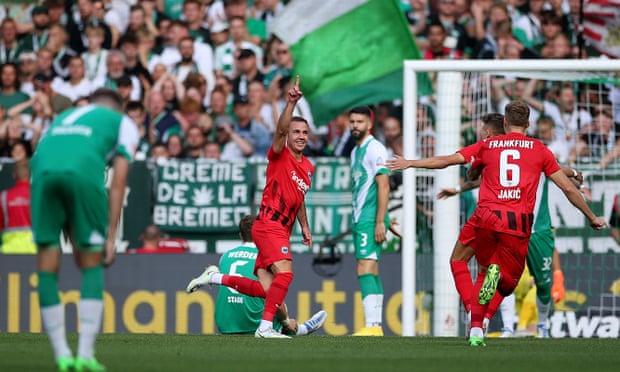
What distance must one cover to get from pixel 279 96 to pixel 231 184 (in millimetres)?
2322

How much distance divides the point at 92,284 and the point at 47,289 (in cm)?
30

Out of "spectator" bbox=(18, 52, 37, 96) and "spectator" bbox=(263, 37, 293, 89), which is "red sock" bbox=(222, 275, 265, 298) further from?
"spectator" bbox=(18, 52, 37, 96)

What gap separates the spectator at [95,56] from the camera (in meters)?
19.6

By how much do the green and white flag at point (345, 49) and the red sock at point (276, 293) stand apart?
6.52 metres

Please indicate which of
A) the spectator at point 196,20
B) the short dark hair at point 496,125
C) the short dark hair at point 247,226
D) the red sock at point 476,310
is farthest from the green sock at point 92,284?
the spectator at point 196,20

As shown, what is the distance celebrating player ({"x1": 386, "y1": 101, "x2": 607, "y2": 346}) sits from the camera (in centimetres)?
1127

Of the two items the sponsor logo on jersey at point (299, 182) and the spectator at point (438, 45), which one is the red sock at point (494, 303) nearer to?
the sponsor logo on jersey at point (299, 182)

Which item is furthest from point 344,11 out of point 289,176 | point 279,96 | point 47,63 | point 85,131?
point 85,131

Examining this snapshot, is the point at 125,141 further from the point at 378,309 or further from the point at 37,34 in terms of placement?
the point at 37,34

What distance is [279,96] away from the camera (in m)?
18.9

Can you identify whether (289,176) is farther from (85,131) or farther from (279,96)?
(279,96)

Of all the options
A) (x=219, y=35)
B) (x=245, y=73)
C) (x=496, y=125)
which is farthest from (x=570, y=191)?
(x=219, y=35)

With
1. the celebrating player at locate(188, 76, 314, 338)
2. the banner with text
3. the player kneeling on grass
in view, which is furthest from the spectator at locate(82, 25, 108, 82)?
the celebrating player at locate(188, 76, 314, 338)

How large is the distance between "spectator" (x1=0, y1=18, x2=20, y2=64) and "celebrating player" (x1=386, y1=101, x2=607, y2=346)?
1062 cm
